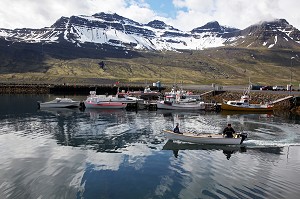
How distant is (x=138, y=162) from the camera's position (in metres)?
44.9

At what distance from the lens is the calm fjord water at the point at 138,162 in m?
34.8

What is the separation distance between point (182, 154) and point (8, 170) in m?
24.3

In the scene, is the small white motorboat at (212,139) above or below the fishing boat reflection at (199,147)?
above

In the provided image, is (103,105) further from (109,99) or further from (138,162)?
(138,162)

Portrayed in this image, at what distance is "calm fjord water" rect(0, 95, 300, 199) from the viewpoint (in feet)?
114

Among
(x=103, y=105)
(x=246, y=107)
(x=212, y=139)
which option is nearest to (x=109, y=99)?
(x=103, y=105)

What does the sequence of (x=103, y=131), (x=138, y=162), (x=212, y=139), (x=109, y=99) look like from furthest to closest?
(x=109, y=99) < (x=103, y=131) < (x=212, y=139) < (x=138, y=162)

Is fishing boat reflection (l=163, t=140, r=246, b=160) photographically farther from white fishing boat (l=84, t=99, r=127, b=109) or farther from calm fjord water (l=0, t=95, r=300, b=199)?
white fishing boat (l=84, t=99, r=127, b=109)

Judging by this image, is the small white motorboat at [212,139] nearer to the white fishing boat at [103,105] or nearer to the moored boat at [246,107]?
the moored boat at [246,107]

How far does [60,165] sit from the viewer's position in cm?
4294

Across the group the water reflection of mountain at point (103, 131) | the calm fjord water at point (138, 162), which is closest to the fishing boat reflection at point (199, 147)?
the calm fjord water at point (138, 162)

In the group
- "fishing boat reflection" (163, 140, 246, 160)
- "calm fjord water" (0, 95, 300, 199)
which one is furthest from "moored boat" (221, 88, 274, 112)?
"fishing boat reflection" (163, 140, 246, 160)

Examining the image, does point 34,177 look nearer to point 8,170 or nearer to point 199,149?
point 8,170

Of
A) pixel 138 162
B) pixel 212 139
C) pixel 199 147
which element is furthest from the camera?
pixel 212 139
